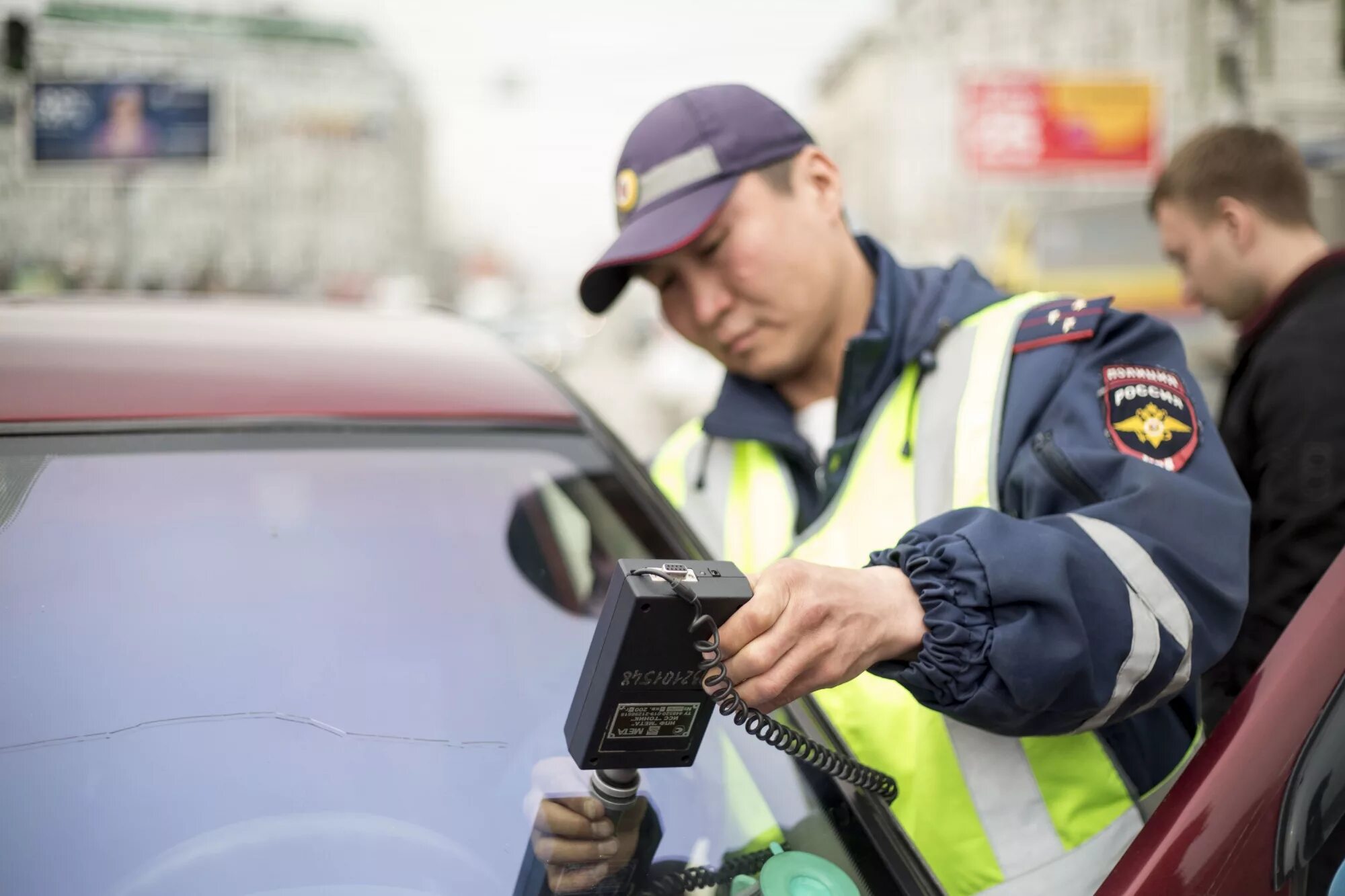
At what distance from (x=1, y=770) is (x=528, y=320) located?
29.4 m

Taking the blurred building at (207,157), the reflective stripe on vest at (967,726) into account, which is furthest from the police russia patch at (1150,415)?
Answer: the blurred building at (207,157)

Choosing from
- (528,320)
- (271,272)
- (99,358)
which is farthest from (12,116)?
(99,358)

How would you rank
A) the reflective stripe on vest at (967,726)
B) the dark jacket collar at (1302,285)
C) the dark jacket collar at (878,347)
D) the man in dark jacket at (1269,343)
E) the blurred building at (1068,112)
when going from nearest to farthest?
the reflective stripe on vest at (967,726)
the dark jacket collar at (878,347)
the man in dark jacket at (1269,343)
the dark jacket collar at (1302,285)
the blurred building at (1068,112)

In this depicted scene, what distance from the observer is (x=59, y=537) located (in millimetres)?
1263

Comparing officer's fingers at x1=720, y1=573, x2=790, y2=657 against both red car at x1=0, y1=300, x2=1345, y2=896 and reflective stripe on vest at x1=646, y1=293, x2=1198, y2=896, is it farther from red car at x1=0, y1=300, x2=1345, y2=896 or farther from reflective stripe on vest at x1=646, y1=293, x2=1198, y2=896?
reflective stripe on vest at x1=646, y1=293, x2=1198, y2=896

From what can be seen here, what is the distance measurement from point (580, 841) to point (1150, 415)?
81cm

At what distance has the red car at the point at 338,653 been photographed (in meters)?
1.04

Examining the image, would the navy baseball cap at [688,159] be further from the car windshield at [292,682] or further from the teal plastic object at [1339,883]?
the teal plastic object at [1339,883]

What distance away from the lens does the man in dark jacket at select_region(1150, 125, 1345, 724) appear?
205 cm

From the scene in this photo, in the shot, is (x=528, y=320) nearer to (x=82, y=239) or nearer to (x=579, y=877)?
(x=82, y=239)

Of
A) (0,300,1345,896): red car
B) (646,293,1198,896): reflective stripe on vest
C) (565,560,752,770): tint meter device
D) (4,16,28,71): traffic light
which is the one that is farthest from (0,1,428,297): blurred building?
(565,560,752,770): tint meter device

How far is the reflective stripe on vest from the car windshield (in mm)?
232

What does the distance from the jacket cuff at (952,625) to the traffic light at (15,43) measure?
1355 cm

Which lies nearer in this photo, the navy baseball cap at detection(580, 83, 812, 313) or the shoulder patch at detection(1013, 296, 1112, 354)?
the shoulder patch at detection(1013, 296, 1112, 354)
